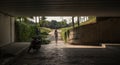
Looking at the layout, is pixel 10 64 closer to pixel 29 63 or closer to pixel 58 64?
pixel 29 63

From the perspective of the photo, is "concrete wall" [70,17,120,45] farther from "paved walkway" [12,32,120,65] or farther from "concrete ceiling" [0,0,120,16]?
"paved walkway" [12,32,120,65]

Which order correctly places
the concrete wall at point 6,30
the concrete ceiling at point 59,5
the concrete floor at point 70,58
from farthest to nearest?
1. the concrete wall at point 6,30
2. the concrete ceiling at point 59,5
3. the concrete floor at point 70,58

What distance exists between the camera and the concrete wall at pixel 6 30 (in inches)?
658

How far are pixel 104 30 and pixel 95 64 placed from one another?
11.6m

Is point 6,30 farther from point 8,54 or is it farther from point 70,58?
point 70,58

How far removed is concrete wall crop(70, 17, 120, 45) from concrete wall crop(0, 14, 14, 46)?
20.3 ft

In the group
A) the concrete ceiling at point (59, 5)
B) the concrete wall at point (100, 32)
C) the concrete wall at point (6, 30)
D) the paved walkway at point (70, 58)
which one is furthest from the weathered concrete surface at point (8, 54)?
the concrete wall at point (100, 32)

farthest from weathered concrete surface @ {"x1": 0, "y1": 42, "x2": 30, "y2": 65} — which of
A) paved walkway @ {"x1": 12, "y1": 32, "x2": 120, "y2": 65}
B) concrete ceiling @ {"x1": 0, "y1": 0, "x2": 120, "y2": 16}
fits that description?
concrete ceiling @ {"x1": 0, "y1": 0, "x2": 120, "y2": 16}

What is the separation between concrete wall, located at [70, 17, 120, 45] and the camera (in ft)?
67.9

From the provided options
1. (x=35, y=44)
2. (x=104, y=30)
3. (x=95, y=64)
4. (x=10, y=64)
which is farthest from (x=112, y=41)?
(x=10, y=64)

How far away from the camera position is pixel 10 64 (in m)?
9.65

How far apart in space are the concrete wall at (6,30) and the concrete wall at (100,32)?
6176mm

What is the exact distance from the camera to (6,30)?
60.4 feet

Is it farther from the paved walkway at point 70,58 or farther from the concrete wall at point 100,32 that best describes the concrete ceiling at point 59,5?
the concrete wall at point 100,32
